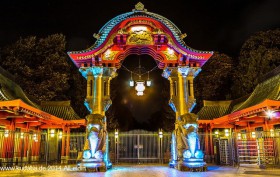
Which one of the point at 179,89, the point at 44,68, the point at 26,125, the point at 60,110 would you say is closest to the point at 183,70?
the point at 179,89

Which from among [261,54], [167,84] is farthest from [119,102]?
[261,54]

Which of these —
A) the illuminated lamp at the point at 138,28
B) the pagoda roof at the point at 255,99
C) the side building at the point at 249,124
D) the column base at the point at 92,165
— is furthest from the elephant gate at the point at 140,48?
the pagoda roof at the point at 255,99

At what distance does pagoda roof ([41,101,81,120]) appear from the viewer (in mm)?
19219

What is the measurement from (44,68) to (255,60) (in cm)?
1799

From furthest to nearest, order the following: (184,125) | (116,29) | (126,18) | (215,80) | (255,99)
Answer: (215,80) → (255,99) → (116,29) → (126,18) → (184,125)

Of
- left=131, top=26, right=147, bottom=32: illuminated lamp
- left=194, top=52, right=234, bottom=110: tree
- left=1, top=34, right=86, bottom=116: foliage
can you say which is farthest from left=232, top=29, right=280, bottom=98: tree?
left=1, top=34, right=86, bottom=116: foliage

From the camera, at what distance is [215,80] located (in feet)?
87.8

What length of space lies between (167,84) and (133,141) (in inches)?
382

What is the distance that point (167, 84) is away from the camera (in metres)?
28.4

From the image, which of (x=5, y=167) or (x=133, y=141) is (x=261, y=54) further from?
(x=5, y=167)

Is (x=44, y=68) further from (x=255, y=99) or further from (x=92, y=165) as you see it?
(x=255, y=99)

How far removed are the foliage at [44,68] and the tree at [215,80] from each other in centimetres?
1119

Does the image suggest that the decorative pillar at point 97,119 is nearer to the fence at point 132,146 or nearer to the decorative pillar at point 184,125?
the fence at point 132,146

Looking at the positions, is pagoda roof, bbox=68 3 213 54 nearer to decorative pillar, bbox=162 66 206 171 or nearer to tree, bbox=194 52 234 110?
decorative pillar, bbox=162 66 206 171
